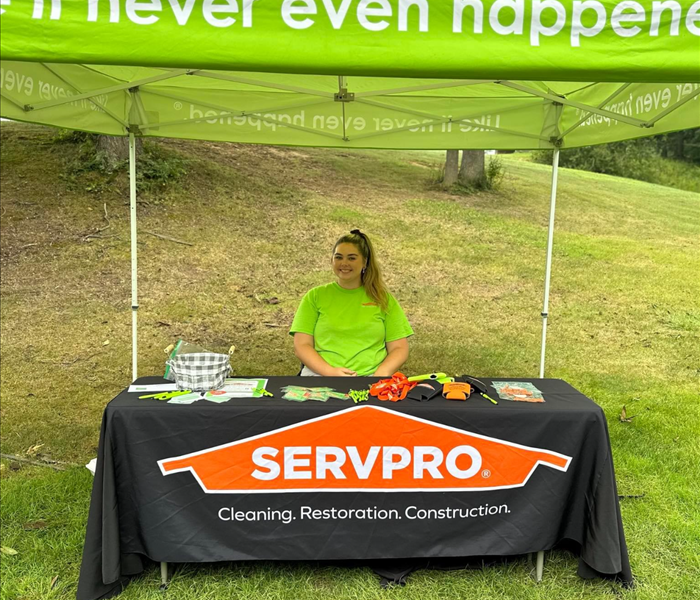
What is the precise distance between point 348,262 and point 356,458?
1260 millimetres

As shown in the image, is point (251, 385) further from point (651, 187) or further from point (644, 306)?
point (651, 187)

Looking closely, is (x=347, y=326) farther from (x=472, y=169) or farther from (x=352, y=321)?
(x=472, y=169)

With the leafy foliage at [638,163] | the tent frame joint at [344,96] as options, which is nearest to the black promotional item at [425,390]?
the tent frame joint at [344,96]

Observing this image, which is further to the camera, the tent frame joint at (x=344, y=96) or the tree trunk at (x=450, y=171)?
the tree trunk at (x=450, y=171)

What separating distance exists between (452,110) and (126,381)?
12.4 feet

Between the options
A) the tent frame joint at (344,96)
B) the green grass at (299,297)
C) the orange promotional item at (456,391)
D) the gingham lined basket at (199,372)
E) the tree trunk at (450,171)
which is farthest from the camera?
A: the tree trunk at (450,171)

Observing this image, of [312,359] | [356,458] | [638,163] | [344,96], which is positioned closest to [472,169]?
[344,96]

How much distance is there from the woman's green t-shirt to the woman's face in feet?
0.31

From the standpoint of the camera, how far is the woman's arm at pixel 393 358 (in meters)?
3.19

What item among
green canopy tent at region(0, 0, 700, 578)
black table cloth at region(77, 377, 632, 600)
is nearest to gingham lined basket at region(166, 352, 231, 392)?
black table cloth at region(77, 377, 632, 600)

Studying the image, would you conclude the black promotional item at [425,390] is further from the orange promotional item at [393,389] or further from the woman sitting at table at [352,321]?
the woman sitting at table at [352,321]

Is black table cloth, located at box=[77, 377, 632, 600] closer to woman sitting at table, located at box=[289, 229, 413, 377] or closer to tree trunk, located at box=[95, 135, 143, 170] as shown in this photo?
woman sitting at table, located at box=[289, 229, 413, 377]

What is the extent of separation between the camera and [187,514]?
7.52 feet

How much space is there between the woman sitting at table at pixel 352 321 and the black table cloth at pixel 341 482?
0.93m
